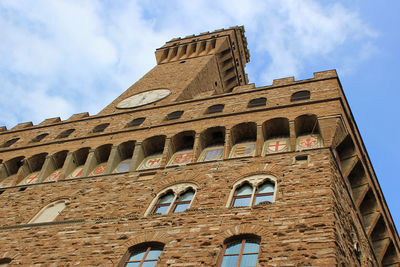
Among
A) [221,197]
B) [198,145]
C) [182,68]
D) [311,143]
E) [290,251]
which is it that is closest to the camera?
[290,251]

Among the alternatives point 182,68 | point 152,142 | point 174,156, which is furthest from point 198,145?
point 182,68

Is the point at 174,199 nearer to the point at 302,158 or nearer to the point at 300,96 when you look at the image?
the point at 302,158

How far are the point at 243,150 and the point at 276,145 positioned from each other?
102cm

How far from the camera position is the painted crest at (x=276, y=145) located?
46.1ft

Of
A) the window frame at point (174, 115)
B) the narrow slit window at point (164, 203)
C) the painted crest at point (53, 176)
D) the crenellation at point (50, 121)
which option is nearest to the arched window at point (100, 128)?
the painted crest at point (53, 176)

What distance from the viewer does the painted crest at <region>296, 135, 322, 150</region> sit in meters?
13.8

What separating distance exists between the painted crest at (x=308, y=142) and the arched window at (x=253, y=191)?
201 cm

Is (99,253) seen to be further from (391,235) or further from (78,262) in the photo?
(391,235)

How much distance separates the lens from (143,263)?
1035 centimetres

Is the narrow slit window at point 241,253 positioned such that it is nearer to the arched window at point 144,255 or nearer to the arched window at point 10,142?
the arched window at point 144,255

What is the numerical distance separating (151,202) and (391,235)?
7326 mm

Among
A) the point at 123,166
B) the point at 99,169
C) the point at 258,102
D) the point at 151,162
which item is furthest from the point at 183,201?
the point at 258,102

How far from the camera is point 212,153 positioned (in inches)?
594

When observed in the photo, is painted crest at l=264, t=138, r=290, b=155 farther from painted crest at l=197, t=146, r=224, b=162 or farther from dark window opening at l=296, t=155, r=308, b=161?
painted crest at l=197, t=146, r=224, b=162
